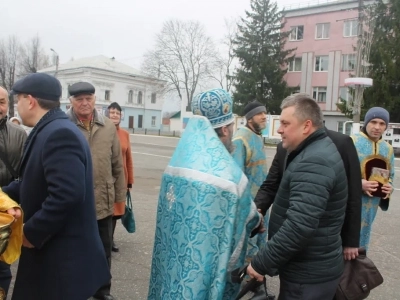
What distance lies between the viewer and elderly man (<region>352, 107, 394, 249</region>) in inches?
154

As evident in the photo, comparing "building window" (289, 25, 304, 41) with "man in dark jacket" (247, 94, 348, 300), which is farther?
"building window" (289, 25, 304, 41)

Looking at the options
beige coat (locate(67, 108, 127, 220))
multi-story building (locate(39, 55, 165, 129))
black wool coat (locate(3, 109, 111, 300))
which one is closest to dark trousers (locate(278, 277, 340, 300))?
black wool coat (locate(3, 109, 111, 300))

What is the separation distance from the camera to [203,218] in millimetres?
2266

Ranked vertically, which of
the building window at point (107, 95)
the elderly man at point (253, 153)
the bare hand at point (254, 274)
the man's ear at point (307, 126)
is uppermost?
the building window at point (107, 95)

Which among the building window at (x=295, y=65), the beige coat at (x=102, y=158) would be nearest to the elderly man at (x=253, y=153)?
the beige coat at (x=102, y=158)

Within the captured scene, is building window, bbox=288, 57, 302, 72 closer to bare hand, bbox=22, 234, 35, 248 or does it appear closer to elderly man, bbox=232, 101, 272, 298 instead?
elderly man, bbox=232, 101, 272, 298

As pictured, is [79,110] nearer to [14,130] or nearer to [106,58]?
[14,130]

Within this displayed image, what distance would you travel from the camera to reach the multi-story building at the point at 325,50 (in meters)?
38.8

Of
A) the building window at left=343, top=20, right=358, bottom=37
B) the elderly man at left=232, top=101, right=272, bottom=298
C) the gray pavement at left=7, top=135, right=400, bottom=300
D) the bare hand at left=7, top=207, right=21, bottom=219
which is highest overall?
the building window at left=343, top=20, right=358, bottom=37

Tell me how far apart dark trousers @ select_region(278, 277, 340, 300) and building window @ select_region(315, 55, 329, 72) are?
4043cm

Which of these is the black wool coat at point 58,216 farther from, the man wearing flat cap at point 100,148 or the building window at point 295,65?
the building window at point 295,65

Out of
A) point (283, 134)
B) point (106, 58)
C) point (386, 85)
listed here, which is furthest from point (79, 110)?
point (106, 58)

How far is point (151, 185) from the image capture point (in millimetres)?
10516

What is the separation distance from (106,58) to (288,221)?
66.2 meters
